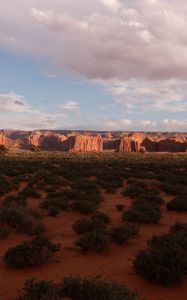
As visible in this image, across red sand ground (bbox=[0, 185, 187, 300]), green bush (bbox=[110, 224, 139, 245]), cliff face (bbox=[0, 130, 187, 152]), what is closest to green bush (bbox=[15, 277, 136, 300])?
red sand ground (bbox=[0, 185, 187, 300])

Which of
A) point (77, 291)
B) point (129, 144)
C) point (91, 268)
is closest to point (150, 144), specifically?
point (129, 144)

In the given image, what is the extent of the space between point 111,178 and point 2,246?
18428 mm

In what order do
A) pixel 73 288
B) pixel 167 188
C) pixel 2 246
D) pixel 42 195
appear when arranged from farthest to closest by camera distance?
pixel 167 188, pixel 42 195, pixel 2 246, pixel 73 288

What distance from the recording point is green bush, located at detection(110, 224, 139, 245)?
33.1 ft

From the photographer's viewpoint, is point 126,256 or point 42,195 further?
point 42,195

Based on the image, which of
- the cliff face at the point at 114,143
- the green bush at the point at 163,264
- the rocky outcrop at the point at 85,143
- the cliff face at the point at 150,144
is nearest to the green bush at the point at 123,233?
the green bush at the point at 163,264

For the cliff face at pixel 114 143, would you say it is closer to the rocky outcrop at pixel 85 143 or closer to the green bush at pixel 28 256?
the rocky outcrop at pixel 85 143

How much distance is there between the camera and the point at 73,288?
617 cm

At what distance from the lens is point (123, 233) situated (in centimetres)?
1034

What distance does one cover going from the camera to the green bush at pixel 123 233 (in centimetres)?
1010

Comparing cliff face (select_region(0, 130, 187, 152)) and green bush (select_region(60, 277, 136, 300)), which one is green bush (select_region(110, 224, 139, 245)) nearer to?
green bush (select_region(60, 277, 136, 300))

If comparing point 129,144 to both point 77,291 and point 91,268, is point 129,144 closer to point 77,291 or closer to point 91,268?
point 91,268

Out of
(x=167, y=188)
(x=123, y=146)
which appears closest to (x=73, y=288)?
(x=167, y=188)

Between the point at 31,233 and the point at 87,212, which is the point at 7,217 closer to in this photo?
the point at 31,233
